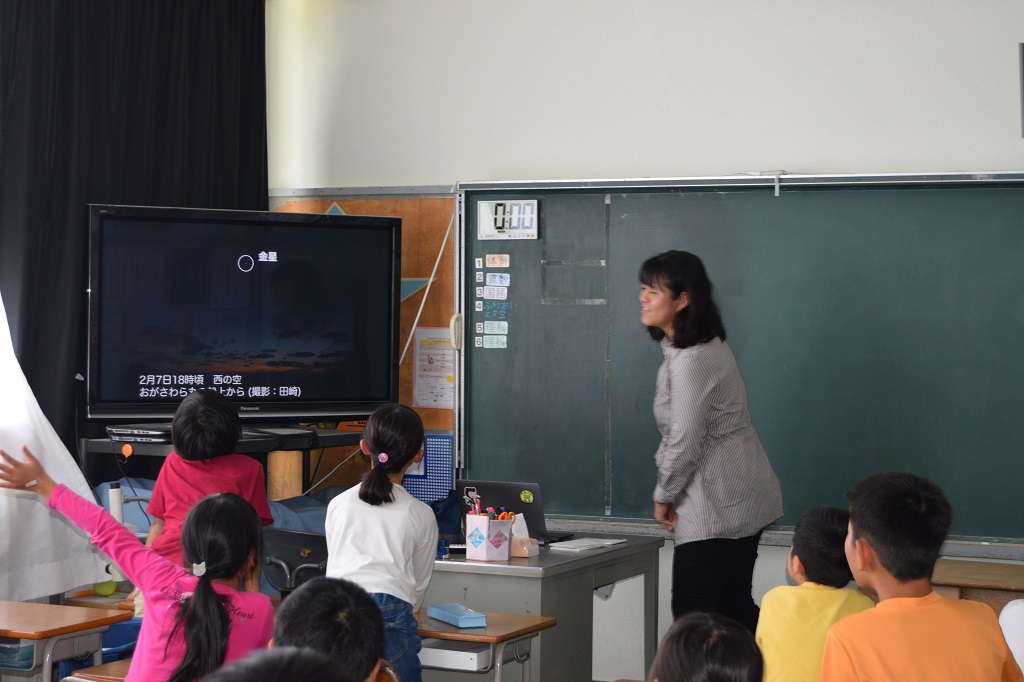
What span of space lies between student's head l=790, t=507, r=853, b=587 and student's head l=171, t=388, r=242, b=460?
64.3 inches

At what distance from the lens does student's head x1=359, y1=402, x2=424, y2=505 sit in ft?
8.73

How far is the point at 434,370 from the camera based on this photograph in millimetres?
4871

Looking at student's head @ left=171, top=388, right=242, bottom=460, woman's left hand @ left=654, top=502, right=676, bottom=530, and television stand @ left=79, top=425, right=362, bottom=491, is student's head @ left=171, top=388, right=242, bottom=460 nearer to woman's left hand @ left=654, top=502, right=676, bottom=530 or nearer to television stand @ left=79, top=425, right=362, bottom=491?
television stand @ left=79, top=425, right=362, bottom=491

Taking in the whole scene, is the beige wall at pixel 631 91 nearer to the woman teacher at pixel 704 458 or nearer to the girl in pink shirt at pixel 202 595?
the woman teacher at pixel 704 458

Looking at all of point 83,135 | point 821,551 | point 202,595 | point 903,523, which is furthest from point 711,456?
point 83,135

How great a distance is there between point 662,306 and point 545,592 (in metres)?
0.93

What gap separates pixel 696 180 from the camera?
4434 mm

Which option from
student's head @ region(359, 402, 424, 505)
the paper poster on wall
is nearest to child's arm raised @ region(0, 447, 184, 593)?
student's head @ region(359, 402, 424, 505)

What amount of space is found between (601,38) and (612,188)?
684 mm

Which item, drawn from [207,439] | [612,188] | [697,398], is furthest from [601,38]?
[207,439]

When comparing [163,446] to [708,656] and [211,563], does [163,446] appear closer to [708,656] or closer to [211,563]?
[211,563]

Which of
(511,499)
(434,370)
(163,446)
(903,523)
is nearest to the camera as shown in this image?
(903,523)

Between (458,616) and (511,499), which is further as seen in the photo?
(511,499)

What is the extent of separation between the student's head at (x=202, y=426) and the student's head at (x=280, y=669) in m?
2.37
